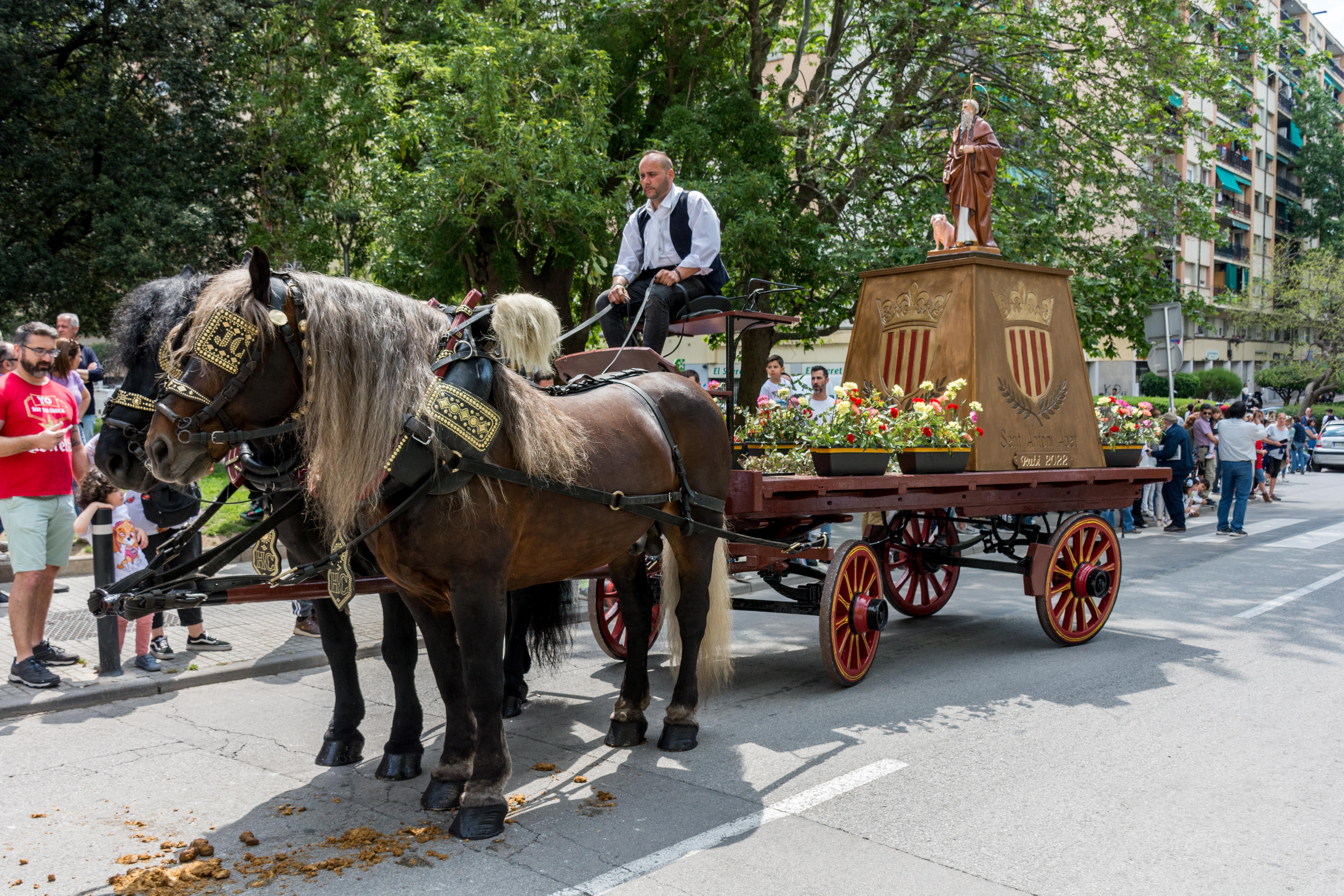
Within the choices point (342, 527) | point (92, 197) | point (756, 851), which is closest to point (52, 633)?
point (342, 527)

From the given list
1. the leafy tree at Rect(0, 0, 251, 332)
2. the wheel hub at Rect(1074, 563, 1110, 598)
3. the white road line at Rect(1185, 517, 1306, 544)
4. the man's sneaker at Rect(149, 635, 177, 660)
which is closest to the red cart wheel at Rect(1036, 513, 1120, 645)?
the wheel hub at Rect(1074, 563, 1110, 598)

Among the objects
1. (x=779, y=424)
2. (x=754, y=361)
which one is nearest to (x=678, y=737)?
(x=779, y=424)

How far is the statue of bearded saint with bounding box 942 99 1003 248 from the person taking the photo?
677 centimetres

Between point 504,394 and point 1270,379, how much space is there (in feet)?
172

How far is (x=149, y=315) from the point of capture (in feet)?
12.2

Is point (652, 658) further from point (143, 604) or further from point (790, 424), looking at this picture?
point (143, 604)

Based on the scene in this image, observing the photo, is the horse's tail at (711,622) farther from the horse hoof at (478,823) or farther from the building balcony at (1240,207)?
the building balcony at (1240,207)

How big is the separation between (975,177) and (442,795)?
5.37 meters

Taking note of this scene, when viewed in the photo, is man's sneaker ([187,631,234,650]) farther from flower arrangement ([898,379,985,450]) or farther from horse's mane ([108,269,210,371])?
flower arrangement ([898,379,985,450])

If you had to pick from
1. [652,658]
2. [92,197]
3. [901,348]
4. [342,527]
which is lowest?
[652,658]

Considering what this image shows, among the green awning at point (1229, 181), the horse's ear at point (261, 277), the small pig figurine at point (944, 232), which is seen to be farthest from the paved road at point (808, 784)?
the green awning at point (1229, 181)

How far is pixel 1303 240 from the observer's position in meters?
51.2

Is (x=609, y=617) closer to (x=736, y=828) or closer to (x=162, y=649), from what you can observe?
(x=736, y=828)

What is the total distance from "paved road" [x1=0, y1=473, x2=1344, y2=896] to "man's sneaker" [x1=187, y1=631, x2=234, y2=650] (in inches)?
29.8
